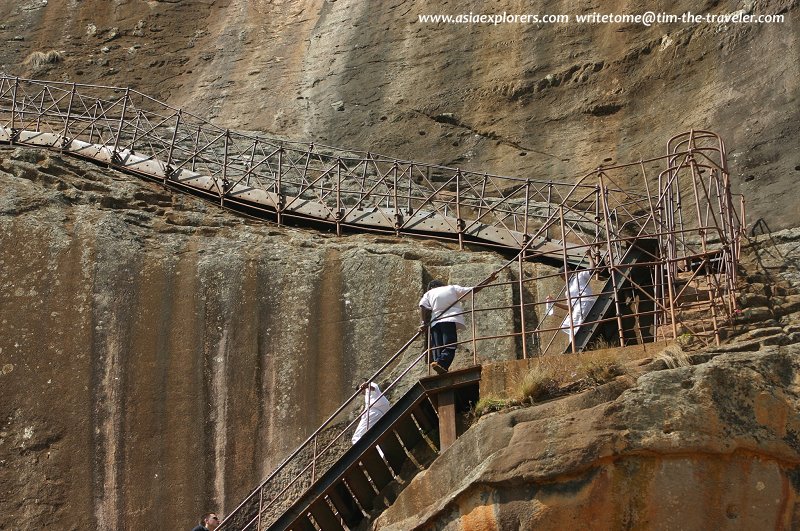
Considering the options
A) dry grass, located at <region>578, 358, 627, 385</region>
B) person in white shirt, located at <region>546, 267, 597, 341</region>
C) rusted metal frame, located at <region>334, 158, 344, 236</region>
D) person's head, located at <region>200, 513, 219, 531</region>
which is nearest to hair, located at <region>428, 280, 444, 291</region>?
person in white shirt, located at <region>546, 267, 597, 341</region>

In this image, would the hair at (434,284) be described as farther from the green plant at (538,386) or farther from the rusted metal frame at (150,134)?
the rusted metal frame at (150,134)

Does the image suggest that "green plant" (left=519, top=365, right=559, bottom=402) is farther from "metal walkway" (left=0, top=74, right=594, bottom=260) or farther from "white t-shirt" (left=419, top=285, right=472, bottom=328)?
"metal walkway" (left=0, top=74, right=594, bottom=260)

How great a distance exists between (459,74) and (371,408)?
11.5m

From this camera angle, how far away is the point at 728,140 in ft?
66.5

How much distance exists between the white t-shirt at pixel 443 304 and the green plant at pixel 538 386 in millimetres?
2113

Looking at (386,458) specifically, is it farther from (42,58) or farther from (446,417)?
(42,58)

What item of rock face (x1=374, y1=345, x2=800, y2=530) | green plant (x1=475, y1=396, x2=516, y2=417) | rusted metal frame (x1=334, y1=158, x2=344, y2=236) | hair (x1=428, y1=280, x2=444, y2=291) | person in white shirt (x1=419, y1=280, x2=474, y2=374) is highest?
rusted metal frame (x1=334, y1=158, x2=344, y2=236)

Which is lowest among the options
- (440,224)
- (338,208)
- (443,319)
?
(443,319)

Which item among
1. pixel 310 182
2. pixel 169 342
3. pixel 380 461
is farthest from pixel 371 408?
pixel 310 182

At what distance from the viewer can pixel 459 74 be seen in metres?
24.6

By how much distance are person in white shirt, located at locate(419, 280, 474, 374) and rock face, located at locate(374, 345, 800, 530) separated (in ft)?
8.77

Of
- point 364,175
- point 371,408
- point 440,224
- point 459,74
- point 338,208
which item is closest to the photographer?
point 371,408

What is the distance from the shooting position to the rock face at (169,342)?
15875 mm

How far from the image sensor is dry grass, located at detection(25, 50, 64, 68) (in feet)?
89.4
